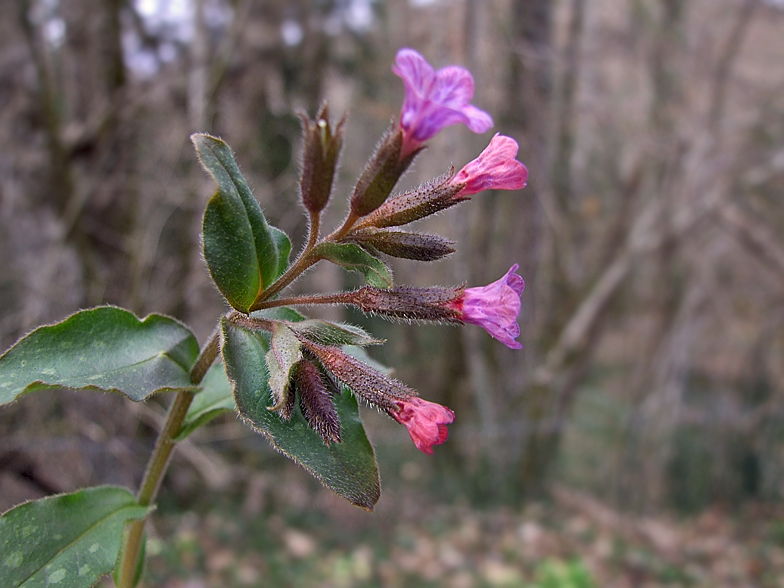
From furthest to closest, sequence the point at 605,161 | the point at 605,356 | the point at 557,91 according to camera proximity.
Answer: the point at 605,356 < the point at 605,161 < the point at 557,91

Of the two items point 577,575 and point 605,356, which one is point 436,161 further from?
point 605,356

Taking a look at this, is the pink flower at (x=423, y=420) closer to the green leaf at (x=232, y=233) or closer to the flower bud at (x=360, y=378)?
the flower bud at (x=360, y=378)

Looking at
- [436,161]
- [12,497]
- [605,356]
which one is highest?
[436,161]

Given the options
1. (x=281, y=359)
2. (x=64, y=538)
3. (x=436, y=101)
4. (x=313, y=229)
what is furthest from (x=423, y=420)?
(x=64, y=538)

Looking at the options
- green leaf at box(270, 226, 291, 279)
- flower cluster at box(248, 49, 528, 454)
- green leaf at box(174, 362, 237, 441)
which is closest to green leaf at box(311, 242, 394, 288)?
flower cluster at box(248, 49, 528, 454)

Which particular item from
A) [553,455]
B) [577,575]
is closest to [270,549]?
[577,575]

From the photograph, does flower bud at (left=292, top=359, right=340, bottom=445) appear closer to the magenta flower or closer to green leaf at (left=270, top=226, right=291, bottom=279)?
green leaf at (left=270, top=226, right=291, bottom=279)

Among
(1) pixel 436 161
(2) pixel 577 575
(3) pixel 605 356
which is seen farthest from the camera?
(3) pixel 605 356

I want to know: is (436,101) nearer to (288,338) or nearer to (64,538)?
(288,338)
